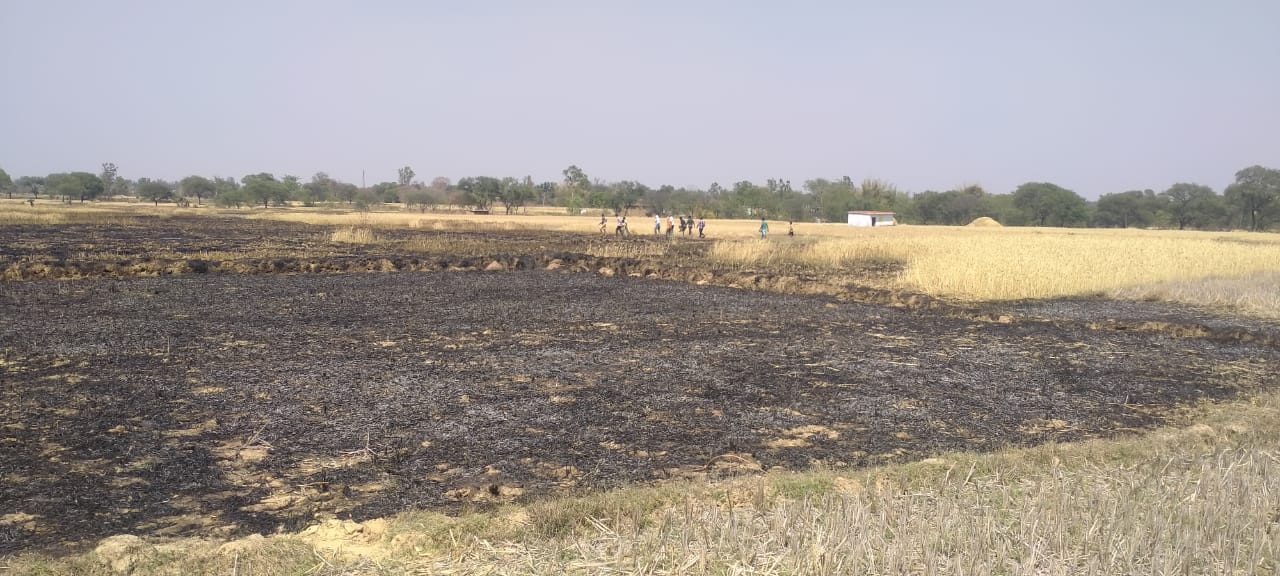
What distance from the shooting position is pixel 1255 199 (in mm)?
74312

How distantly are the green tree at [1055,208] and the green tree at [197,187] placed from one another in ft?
362

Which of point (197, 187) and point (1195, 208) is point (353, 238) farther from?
point (197, 187)

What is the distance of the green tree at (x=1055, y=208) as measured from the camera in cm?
8888

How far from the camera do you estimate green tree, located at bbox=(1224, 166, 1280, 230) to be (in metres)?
74.2

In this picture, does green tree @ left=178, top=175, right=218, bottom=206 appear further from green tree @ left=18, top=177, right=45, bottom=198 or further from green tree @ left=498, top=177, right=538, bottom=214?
green tree @ left=498, top=177, right=538, bottom=214

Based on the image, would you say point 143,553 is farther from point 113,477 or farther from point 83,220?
point 83,220

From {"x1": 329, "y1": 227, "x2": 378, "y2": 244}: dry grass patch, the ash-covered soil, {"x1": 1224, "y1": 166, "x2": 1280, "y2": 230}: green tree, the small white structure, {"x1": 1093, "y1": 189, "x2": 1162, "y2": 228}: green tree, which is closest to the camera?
the ash-covered soil

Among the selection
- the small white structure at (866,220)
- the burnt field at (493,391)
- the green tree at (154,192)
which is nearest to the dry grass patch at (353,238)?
the burnt field at (493,391)

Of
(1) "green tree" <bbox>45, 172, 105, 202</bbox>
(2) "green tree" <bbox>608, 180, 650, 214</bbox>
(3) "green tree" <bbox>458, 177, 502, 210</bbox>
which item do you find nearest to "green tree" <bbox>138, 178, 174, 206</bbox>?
(1) "green tree" <bbox>45, 172, 105, 202</bbox>

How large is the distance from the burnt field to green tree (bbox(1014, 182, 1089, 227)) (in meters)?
80.1

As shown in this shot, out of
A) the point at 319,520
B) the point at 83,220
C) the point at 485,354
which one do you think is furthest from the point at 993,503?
the point at 83,220

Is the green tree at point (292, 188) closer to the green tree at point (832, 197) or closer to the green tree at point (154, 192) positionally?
the green tree at point (154, 192)

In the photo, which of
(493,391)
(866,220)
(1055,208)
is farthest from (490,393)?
(1055,208)

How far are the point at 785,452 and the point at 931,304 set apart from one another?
436 inches
